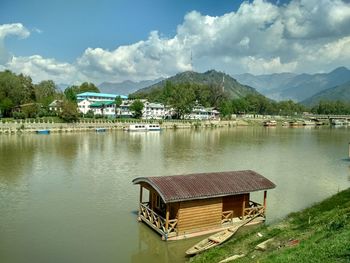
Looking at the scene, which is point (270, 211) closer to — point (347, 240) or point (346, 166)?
point (347, 240)

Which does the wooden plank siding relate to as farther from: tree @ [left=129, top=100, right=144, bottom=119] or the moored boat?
tree @ [left=129, top=100, right=144, bottom=119]

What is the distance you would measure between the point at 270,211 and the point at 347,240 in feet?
45.4

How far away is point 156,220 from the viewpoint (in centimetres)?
2247

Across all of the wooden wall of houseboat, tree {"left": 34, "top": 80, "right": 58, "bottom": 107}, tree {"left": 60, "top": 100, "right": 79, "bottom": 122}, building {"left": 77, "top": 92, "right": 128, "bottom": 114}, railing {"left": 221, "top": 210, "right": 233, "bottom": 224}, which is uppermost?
tree {"left": 34, "top": 80, "right": 58, "bottom": 107}

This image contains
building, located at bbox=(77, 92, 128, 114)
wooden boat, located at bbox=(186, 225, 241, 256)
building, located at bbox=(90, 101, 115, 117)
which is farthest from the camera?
building, located at bbox=(77, 92, 128, 114)

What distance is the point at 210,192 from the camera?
21688 millimetres

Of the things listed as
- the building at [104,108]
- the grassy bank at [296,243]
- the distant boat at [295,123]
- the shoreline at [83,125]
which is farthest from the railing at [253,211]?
the distant boat at [295,123]

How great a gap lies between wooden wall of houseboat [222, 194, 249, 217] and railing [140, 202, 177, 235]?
4.13m

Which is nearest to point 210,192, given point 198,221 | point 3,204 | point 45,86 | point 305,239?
point 198,221

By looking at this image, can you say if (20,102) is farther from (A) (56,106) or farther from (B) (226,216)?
(B) (226,216)

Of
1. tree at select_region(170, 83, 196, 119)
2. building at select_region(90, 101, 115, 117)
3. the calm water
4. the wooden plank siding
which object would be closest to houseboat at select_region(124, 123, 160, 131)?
building at select_region(90, 101, 115, 117)

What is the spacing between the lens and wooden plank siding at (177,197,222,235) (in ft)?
69.9

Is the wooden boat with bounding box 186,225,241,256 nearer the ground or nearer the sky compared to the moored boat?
nearer the ground

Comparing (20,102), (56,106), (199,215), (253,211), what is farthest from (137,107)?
Result: (199,215)
